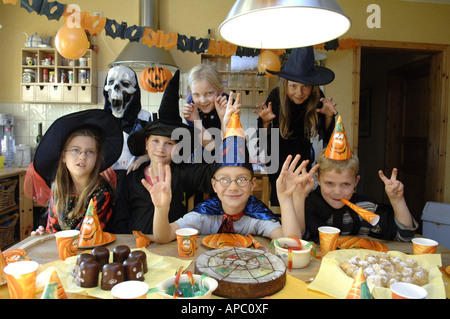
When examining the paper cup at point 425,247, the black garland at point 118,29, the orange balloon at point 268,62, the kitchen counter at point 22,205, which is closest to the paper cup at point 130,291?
the paper cup at point 425,247

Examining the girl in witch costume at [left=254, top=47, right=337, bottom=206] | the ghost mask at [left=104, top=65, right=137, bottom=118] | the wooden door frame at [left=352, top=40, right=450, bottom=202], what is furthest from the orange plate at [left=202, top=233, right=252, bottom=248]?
the wooden door frame at [left=352, top=40, right=450, bottom=202]

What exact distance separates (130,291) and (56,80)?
3.73m

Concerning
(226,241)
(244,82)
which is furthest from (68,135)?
(244,82)

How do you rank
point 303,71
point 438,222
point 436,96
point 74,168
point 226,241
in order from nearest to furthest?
1. point 226,241
2. point 74,168
3. point 303,71
4. point 438,222
5. point 436,96

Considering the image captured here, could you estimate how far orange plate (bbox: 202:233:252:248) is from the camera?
1420 mm

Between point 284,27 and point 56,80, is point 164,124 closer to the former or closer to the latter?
point 284,27

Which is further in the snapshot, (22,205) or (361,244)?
(22,205)

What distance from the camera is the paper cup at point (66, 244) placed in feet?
4.07

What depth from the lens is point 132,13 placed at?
13.3ft

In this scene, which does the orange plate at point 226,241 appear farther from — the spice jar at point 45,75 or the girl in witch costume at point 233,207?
the spice jar at point 45,75

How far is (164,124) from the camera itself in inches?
79.7

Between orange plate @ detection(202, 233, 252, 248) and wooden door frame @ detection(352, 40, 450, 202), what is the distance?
3047mm
